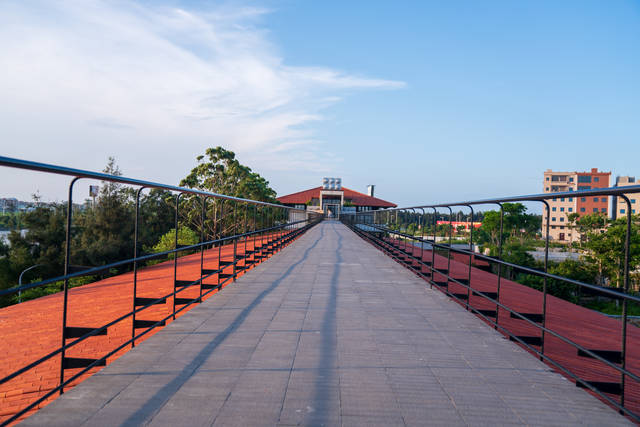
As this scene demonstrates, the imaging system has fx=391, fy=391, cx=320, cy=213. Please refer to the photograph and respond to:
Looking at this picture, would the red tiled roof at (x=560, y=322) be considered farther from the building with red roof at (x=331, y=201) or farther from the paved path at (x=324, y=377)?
the building with red roof at (x=331, y=201)

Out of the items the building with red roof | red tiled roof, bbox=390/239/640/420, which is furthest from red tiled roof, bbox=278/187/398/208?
red tiled roof, bbox=390/239/640/420

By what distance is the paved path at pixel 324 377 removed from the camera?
2020 mm

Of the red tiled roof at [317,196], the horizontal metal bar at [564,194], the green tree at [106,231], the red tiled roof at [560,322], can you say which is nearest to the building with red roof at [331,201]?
the red tiled roof at [317,196]

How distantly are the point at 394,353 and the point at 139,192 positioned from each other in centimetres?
234

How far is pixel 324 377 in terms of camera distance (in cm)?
246

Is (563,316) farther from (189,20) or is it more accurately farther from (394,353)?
(189,20)

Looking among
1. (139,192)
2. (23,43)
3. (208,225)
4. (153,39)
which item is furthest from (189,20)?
(208,225)

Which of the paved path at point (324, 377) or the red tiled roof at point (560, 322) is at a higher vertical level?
the paved path at point (324, 377)

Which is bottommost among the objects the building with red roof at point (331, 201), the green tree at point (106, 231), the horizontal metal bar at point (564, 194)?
the green tree at point (106, 231)

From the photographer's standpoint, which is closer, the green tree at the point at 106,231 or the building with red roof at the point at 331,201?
the green tree at the point at 106,231

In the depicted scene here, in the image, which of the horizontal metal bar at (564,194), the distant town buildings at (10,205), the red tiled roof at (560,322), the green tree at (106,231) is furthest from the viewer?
the green tree at (106,231)

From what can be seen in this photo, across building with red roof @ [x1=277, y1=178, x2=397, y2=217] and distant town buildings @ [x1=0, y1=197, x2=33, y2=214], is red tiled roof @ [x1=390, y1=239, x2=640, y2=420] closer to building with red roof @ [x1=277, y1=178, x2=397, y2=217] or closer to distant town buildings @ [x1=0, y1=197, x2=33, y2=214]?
distant town buildings @ [x1=0, y1=197, x2=33, y2=214]

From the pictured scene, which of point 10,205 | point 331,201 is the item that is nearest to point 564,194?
point 10,205

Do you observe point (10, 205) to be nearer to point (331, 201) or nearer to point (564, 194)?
point (564, 194)
